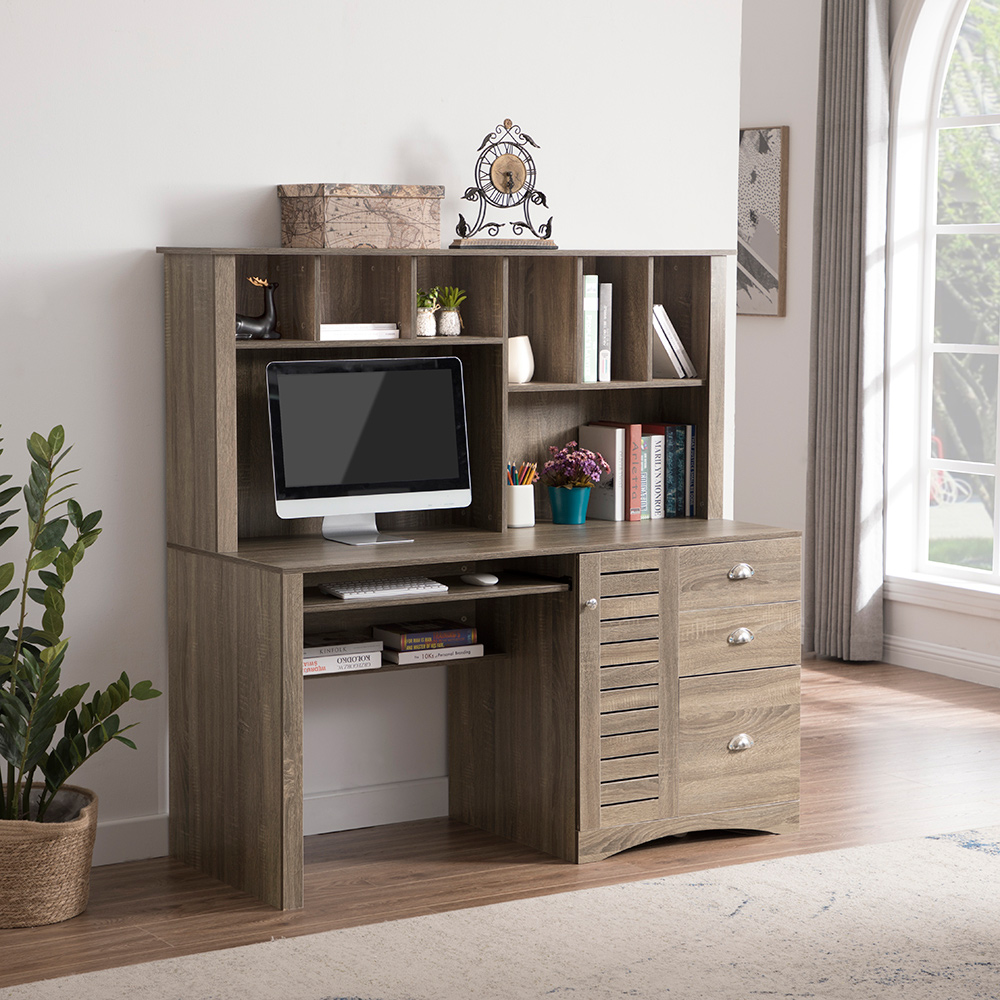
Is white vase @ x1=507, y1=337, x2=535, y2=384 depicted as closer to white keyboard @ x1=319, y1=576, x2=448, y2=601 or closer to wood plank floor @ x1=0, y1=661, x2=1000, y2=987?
white keyboard @ x1=319, y1=576, x2=448, y2=601

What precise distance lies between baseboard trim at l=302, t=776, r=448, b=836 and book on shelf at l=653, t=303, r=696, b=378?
1266mm

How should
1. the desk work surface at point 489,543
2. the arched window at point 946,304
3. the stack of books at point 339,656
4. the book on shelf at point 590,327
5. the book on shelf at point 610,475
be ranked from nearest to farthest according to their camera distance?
the desk work surface at point 489,543 < the stack of books at point 339,656 < the book on shelf at point 590,327 < the book on shelf at point 610,475 < the arched window at point 946,304

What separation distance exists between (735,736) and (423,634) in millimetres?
831

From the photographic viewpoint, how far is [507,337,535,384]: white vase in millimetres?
4016

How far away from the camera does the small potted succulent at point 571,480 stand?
4.07 m

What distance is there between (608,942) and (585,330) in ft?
5.14

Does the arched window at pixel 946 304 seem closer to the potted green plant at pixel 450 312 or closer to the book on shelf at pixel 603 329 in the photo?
the book on shelf at pixel 603 329

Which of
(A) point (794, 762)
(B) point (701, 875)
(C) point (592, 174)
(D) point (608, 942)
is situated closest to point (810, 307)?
(C) point (592, 174)

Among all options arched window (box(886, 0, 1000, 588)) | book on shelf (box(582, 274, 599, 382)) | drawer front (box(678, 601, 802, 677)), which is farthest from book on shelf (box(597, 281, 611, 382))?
arched window (box(886, 0, 1000, 588))

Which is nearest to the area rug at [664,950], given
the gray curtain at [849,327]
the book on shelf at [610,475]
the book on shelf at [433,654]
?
the book on shelf at [433,654]

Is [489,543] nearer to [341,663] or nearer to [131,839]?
[341,663]

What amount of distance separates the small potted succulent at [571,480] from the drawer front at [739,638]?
1.48ft

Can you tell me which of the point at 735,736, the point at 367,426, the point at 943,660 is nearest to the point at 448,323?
the point at 367,426

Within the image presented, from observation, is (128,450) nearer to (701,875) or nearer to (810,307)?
(701,875)
